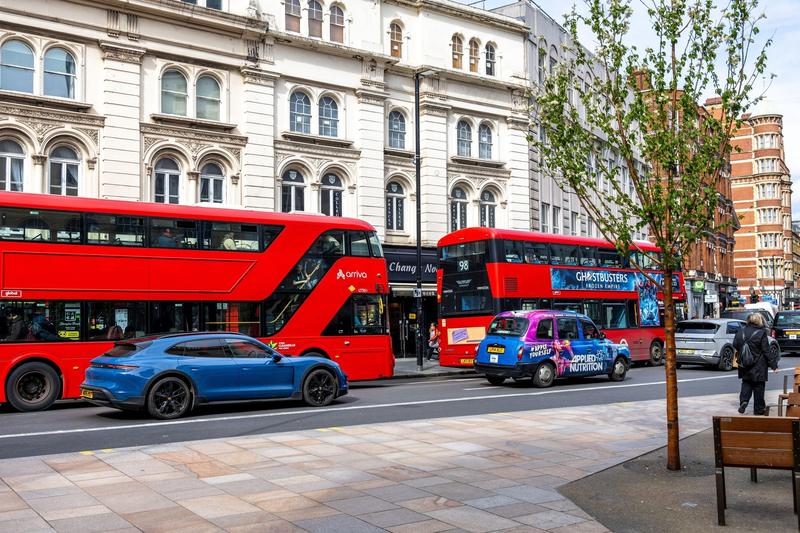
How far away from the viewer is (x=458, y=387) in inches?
784

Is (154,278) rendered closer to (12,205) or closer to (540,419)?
(12,205)

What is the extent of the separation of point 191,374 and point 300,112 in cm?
1724

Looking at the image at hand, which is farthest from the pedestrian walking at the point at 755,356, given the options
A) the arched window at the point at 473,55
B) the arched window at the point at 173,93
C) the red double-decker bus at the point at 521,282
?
the arched window at the point at 473,55

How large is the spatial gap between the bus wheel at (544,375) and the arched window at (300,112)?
45.3ft

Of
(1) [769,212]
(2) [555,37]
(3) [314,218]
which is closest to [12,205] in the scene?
(3) [314,218]

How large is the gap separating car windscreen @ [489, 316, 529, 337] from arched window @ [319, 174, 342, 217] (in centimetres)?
1097

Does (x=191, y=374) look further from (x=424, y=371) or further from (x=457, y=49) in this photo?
(x=457, y=49)

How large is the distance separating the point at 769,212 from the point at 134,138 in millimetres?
84006

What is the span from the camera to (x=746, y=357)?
1316 centimetres

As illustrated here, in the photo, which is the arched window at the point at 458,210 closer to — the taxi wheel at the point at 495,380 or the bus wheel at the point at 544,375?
the taxi wheel at the point at 495,380

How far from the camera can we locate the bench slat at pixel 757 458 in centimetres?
655

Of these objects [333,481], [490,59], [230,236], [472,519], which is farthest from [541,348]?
[490,59]

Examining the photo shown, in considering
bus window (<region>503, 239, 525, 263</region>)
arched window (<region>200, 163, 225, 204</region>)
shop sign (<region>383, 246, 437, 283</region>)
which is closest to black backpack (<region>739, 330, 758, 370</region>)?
bus window (<region>503, 239, 525, 263</region>)

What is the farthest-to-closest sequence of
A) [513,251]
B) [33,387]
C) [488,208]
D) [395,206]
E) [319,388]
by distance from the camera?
[488,208] → [395,206] → [513,251] → [319,388] → [33,387]
